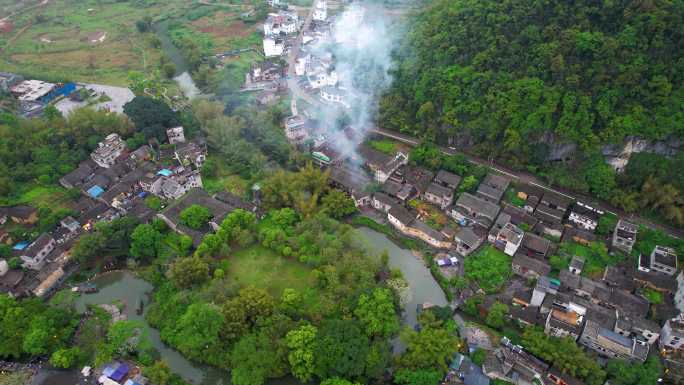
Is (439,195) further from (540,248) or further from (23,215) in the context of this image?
(23,215)

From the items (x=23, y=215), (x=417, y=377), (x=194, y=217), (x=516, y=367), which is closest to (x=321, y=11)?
(x=194, y=217)

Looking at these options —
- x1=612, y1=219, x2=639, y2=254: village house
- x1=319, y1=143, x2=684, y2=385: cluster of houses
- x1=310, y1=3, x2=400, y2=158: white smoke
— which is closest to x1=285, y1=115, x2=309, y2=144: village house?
x1=310, y1=3, x2=400, y2=158: white smoke

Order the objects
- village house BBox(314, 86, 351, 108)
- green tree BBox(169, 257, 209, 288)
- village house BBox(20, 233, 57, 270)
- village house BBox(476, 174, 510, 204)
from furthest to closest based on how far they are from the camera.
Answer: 1. village house BBox(314, 86, 351, 108)
2. village house BBox(476, 174, 510, 204)
3. village house BBox(20, 233, 57, 270)
4. green tree BBox(169, 257, 209, 288)

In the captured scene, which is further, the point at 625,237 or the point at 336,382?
the point at 625,237

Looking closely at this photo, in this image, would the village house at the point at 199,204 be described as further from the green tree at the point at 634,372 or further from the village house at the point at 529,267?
the green tree at the point at 634,372

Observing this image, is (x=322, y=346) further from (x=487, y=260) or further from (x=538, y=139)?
(x=538, y=139)

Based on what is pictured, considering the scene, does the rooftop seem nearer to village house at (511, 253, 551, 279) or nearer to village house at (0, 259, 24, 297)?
village house at (511, 253, 551, 279)
